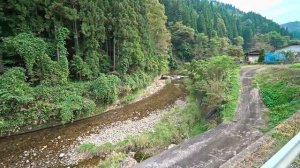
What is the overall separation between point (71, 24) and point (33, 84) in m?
6.24

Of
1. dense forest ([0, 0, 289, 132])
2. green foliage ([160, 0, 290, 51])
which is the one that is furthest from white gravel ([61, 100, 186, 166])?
green foliage ([160, 0, 290, 51])

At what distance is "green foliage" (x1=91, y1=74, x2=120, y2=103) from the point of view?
1830 cm

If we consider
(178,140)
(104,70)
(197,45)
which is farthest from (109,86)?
(197,45)

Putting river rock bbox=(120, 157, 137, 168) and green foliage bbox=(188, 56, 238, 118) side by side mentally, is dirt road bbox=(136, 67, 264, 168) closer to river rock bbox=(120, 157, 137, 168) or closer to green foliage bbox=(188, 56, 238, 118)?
river rock bbox=(120, 157, 137, 168)

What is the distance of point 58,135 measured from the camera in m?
14.4

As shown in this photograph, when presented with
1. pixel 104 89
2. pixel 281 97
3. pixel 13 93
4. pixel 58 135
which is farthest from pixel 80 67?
pixel 281 97

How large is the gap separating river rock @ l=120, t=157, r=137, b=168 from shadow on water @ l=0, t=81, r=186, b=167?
3.10m

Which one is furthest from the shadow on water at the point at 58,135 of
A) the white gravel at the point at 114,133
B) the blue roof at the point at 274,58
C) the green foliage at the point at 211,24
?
the green foliage at the point at 211,24

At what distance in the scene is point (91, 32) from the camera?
20.1 meters

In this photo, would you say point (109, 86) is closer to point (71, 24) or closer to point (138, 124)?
point (138, 124)

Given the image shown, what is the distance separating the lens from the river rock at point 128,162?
10.2m

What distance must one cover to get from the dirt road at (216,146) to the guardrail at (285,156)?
265 inches

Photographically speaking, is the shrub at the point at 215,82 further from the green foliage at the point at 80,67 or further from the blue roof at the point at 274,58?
the blue roof at the point at 274,58

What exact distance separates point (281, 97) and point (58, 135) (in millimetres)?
12949
